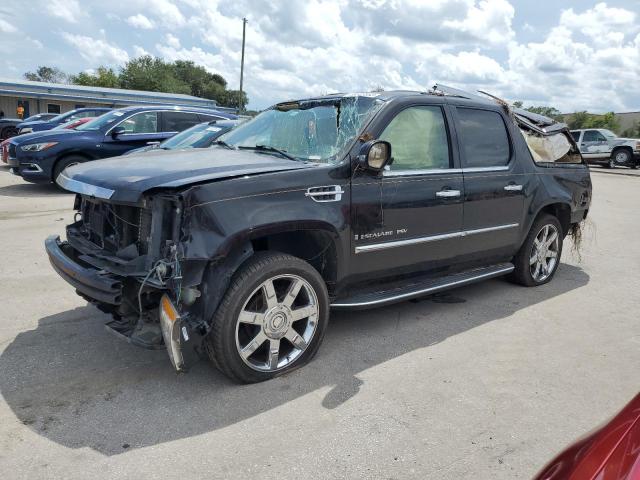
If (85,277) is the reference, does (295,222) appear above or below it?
above

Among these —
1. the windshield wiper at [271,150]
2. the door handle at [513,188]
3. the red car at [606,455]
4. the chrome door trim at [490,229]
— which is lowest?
the red car at [606,455]

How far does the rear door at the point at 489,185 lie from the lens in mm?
4625

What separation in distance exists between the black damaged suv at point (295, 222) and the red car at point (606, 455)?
6.78 ft

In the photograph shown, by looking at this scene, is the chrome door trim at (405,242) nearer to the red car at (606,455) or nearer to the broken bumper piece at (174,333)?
the broken bumper piece at (174,333)

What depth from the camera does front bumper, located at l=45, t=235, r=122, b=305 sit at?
10.3ft

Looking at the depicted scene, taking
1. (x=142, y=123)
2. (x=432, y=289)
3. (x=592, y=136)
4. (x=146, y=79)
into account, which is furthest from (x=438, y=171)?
(x=146, y=79)

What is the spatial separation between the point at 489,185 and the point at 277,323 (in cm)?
245

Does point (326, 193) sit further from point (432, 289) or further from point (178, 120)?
point (178, 120)

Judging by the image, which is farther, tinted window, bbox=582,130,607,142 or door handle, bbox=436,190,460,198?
tinted window, bbox=582,130,607,142

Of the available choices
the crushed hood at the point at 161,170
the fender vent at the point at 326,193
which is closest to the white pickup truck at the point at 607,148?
the fender vent at the point at 326,193

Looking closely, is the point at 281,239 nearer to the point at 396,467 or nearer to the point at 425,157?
the point at 425,157

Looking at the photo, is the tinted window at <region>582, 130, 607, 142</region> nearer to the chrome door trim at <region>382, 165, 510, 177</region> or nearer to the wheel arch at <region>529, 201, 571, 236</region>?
the wheel arch at <region>529, 201, 571, 236</region>

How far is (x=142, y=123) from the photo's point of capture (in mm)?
11227

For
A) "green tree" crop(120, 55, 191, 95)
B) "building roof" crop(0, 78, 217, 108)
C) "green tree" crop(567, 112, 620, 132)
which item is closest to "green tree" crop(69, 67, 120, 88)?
"green tree" crop(120, 55, 191, 95)
